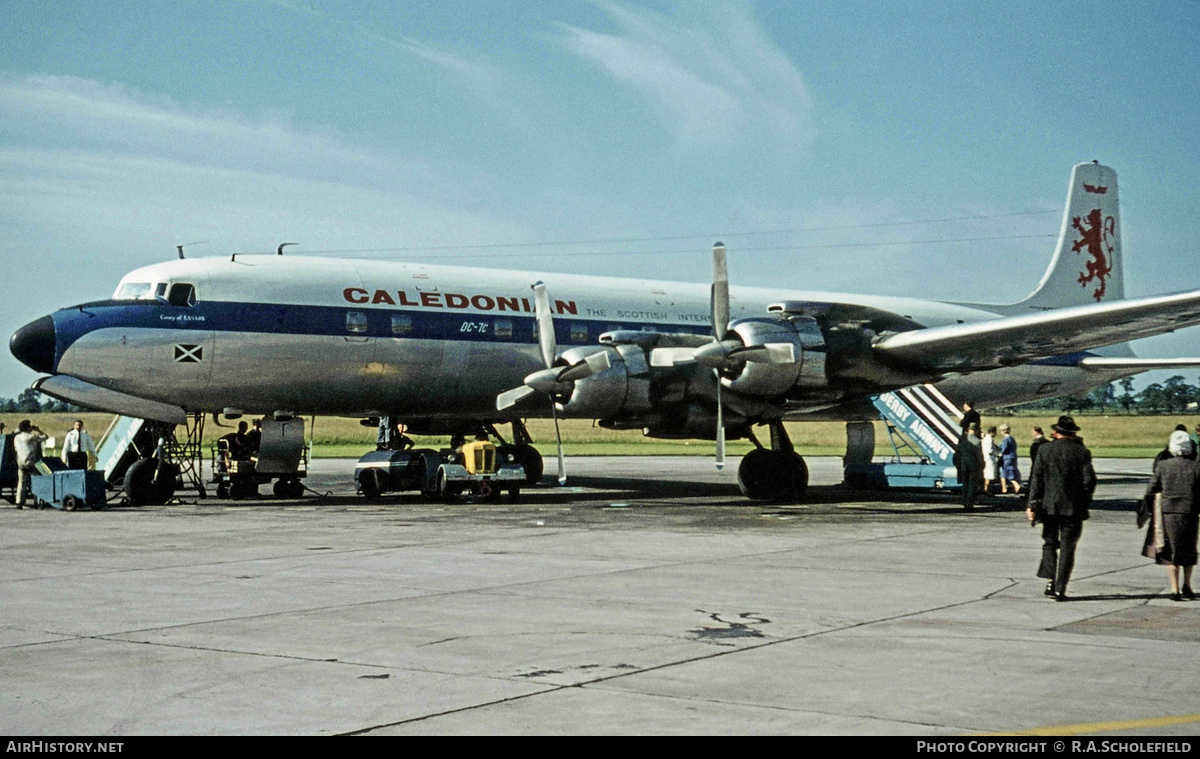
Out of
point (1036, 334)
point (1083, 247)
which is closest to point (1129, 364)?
point (1083, 247)

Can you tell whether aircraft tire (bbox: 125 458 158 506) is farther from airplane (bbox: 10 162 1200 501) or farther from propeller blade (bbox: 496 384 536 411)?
propeller blade (bbox: 496 384 536 411)

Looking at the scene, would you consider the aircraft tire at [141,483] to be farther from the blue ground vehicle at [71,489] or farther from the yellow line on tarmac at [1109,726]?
the yellow line on tarmac at [1109,726]

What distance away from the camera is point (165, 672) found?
23.8 ft

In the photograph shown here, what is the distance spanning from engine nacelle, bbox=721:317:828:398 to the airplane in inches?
1.0

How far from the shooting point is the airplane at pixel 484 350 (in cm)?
2044

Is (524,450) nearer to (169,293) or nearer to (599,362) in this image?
(599,362)

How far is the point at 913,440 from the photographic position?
80.0 feet

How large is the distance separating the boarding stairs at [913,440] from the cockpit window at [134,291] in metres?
13.5

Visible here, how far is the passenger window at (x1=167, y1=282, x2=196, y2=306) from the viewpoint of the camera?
829 inches

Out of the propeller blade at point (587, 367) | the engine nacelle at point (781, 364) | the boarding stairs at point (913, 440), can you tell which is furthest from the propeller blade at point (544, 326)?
the boarding stairs at point (913, 440)

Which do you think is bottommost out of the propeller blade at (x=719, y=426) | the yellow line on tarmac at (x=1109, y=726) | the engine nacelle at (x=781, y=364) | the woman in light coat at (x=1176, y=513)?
the yellow line on tarmac at (x=1109, y=726)
